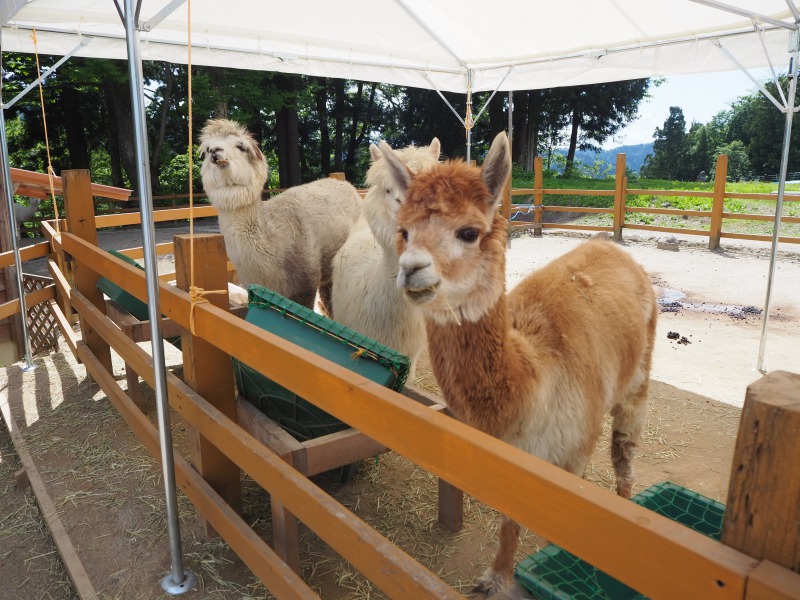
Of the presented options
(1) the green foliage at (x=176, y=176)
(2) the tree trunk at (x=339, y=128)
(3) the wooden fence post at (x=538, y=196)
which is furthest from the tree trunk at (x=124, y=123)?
(3) the wooden fence post at (x=538, y=196)

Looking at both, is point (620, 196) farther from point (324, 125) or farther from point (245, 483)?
point (324, 125)

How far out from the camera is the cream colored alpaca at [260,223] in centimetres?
477

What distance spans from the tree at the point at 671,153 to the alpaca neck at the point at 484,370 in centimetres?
4399

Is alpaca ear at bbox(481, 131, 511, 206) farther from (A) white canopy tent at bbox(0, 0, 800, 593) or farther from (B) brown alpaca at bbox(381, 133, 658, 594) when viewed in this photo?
(A) white canopy tent at bbox(0, 0, 800, 593)

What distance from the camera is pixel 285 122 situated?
754 inches

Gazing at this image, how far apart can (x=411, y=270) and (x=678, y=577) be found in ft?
3.80

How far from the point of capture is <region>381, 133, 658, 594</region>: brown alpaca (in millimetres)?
1966

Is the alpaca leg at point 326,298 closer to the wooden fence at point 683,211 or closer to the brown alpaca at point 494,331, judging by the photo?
the brown alpaca at point 494,331

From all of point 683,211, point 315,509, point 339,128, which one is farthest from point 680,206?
point 315,509

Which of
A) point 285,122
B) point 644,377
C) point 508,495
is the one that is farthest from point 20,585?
point 285,122

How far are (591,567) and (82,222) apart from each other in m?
4.38

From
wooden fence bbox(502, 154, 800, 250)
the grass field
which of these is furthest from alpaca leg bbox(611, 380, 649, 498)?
the grass field

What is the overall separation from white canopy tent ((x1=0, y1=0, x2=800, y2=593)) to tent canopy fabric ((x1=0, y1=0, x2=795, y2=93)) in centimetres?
1

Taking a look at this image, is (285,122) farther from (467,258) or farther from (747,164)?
(747,164)
